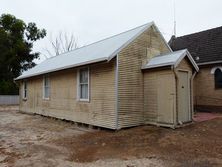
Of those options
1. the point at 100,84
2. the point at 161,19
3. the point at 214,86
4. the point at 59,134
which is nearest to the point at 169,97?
the point at 100,84

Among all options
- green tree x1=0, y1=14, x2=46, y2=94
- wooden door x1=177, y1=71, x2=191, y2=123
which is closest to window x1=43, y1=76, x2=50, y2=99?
wooden door x1=177, y1=71, x2=191, y2=123

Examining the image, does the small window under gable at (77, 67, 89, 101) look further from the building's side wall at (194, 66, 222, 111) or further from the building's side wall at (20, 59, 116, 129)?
the building's side wall at (194, 66, 222, 111)

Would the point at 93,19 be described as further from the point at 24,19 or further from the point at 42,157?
the point at 42,157

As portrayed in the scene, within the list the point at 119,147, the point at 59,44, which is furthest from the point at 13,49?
the point at 119,147

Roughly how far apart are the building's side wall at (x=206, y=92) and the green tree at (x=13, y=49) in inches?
953

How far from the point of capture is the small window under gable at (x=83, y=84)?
36.1 feet

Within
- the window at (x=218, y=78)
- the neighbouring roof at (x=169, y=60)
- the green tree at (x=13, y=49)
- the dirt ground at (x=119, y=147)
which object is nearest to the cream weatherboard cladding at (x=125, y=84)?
the neighbouring roof at (x=169, y=60)

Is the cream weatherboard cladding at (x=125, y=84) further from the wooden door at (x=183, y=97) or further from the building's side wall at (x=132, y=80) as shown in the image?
the wooden door at (x=183, y=97)

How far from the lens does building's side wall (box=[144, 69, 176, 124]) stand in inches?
376

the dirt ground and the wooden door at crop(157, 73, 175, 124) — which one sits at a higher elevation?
the wooden door at crop(157, 73, 175, 124)

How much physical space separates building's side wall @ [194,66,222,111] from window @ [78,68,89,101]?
7.77 meters

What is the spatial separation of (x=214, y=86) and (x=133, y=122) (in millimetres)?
7055

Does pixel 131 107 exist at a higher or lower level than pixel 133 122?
higher

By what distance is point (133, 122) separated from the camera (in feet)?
31.7
